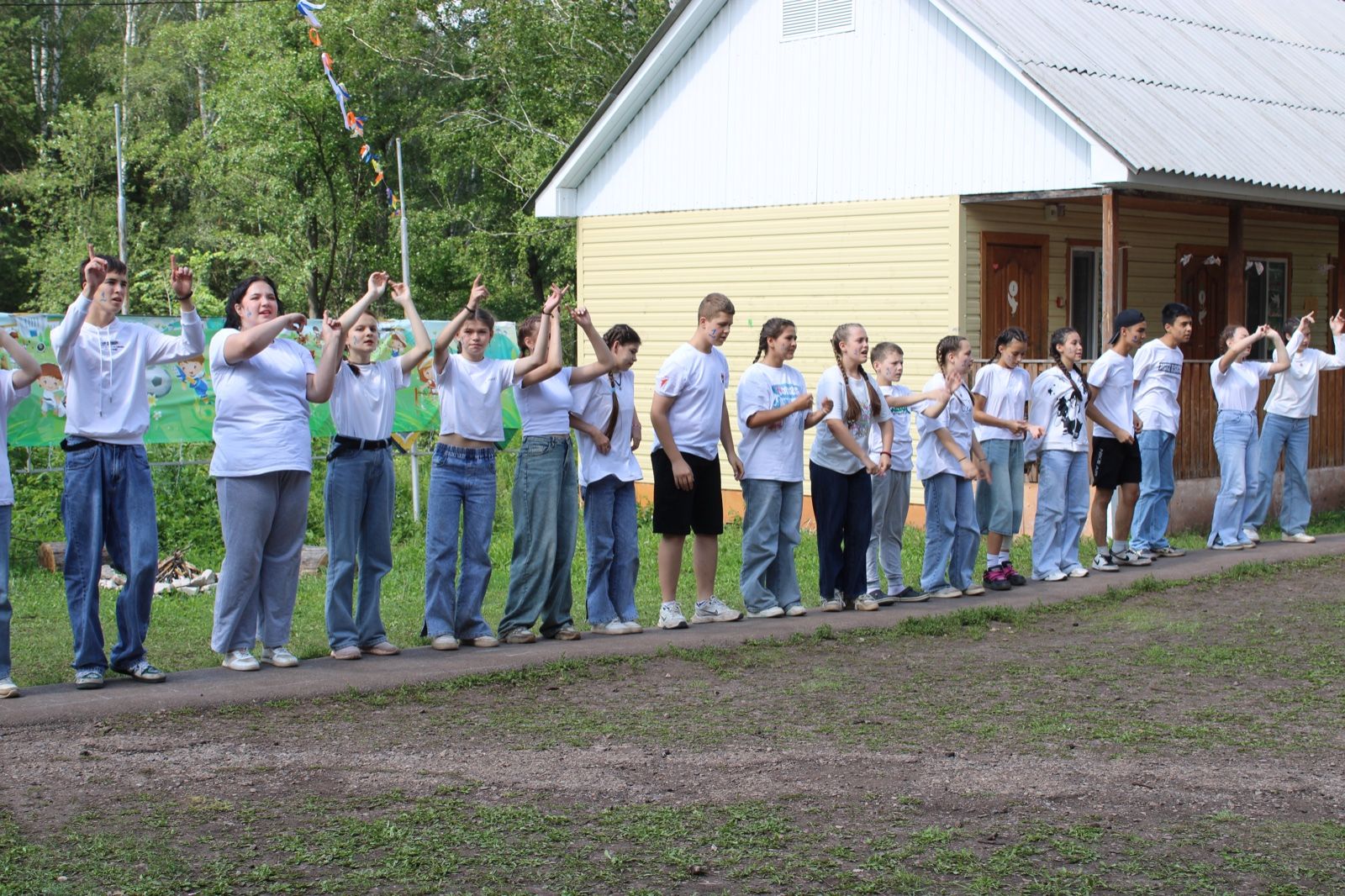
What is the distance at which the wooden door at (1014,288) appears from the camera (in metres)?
15.9

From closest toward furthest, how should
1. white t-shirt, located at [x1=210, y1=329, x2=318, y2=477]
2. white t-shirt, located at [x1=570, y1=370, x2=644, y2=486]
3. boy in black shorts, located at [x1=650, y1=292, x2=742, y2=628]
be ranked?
white t-shirt, located at [x1=210, y1=329, x2=318, y2=477] → white t-shirt, located at [x1=570, y1=370, x2=644, y2=486] → boy in black shorts, located at [x1=650, y1=292, x2=742, y2=628]

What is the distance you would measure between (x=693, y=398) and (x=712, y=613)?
131 cm

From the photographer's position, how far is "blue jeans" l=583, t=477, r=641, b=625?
29.7 feet

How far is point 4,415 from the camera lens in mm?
7398

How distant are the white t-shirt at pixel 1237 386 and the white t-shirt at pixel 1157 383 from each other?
810 mm

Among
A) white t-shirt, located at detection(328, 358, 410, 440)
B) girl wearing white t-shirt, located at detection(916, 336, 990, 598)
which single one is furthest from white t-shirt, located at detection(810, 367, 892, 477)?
white t-shirt, located at detection(328, 358, 410, 440)

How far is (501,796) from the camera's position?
18.6ft

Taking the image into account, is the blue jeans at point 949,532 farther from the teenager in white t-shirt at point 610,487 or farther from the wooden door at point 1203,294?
the wooden door at point 1203,294

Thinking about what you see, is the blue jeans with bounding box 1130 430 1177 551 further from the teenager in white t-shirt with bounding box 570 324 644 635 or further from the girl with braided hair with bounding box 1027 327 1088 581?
the teenager in white t-shirt with bounding box 570 324 644 635

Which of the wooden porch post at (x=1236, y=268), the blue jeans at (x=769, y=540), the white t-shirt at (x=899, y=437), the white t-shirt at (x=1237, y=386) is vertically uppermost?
the wooden porch post at (x=1236, y=268)

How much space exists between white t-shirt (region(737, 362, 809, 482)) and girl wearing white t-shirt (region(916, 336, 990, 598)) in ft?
3.76

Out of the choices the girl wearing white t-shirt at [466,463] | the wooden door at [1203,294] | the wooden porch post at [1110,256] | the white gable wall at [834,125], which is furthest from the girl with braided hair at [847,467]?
the wooden door at [1203,294]

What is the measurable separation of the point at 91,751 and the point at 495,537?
864 cm

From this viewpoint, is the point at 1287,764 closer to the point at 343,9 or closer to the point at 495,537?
the point at 495,537
